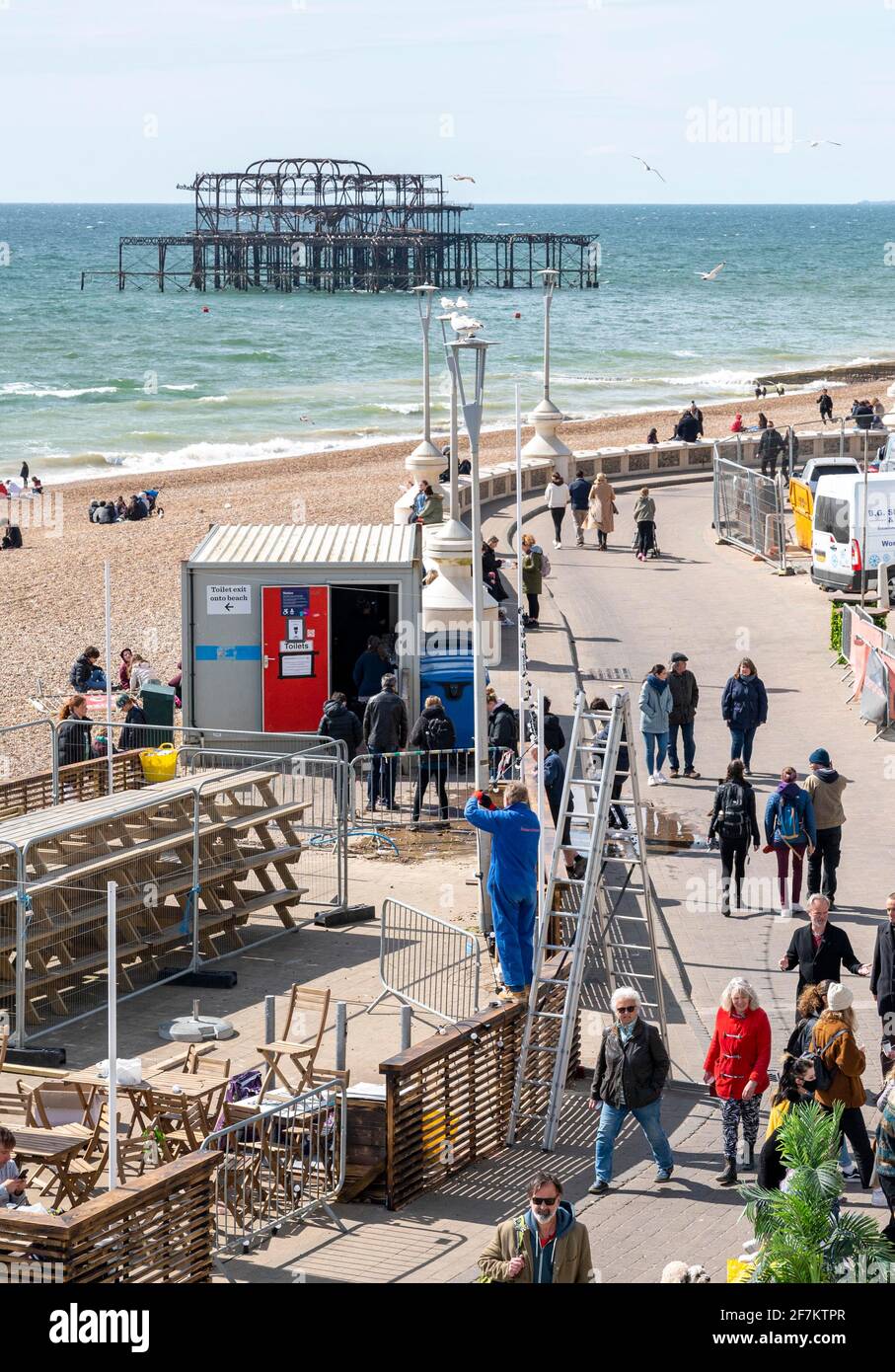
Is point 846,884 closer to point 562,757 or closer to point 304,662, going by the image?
point 562,757

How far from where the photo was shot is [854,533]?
2844 cm

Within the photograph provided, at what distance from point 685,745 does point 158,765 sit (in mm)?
5235

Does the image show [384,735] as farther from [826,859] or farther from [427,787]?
[826,859]

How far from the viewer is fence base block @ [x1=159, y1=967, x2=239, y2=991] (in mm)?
14164

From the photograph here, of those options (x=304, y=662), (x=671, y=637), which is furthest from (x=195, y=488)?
(x=304, y=662)

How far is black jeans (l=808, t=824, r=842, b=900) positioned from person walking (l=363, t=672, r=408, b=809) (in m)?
5.19

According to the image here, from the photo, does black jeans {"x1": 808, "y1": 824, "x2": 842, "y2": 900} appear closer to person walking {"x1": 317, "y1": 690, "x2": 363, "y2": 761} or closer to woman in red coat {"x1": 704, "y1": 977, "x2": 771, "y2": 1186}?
woman in red coat {"x1": 704, "y1": 977, "x2": 771, "y2": 1186}

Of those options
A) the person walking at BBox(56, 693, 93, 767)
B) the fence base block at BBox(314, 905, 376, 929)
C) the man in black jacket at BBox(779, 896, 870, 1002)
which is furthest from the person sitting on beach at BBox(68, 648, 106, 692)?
the man in black jacket at BBox(779, 896, 870, 1002)

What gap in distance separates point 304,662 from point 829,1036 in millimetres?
11566

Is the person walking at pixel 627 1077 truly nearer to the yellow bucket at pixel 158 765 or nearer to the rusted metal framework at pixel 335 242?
the yellow bucket at pixel 158 765

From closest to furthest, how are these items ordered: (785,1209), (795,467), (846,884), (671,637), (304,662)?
(785,1209), (846,884), (304,662), (671,637), (795,467)

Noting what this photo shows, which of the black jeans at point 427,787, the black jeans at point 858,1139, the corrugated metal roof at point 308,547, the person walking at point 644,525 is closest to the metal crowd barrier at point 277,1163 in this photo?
the black jeans at point 858,1139

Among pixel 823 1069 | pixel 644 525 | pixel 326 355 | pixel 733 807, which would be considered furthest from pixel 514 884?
pixel 326 355

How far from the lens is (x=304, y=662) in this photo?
2077cm
